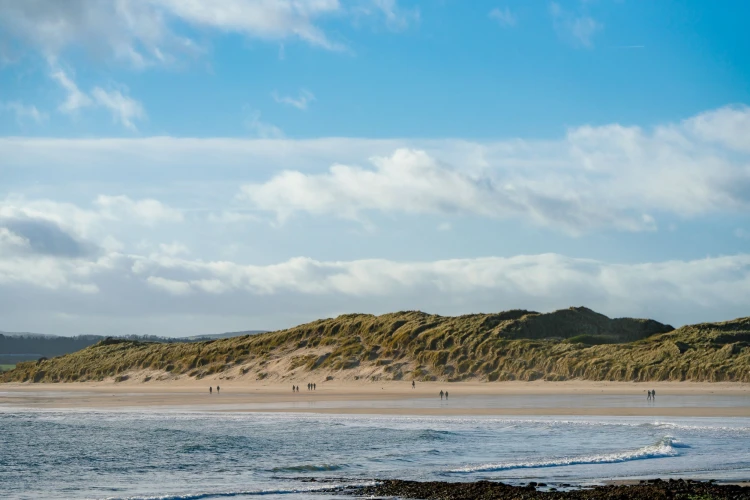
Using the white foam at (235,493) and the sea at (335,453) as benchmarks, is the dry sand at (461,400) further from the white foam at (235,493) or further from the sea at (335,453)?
the white foam at (235,493)

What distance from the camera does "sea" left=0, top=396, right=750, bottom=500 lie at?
854 inches

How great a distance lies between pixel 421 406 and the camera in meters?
48.8

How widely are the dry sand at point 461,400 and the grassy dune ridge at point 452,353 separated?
3.28 metres

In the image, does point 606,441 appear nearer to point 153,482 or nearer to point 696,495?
point 696,495

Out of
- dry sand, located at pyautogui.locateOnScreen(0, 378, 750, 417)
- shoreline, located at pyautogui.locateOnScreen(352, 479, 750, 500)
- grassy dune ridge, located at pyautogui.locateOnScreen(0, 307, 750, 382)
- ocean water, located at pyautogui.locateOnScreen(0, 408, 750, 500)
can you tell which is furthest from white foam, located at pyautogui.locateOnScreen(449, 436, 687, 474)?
grassy dune ridge, located at pyautogui.locateOnScreen(0, 307, 750, 382)

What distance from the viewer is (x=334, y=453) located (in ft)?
92.2

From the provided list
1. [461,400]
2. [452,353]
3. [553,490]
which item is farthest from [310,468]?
[452,353]

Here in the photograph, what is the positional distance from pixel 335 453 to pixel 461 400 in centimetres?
2701

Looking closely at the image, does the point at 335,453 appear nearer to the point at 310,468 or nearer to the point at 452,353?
the point at 310,468

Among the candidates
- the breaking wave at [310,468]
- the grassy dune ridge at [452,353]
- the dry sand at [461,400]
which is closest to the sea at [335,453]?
the breaking wave at [310,468]

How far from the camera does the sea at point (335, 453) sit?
71.2 feet

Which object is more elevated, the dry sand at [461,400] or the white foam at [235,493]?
the dry sand at [461,400]

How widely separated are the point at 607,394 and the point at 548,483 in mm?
37297

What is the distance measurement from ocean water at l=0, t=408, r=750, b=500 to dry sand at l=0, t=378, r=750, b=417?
5204mm
